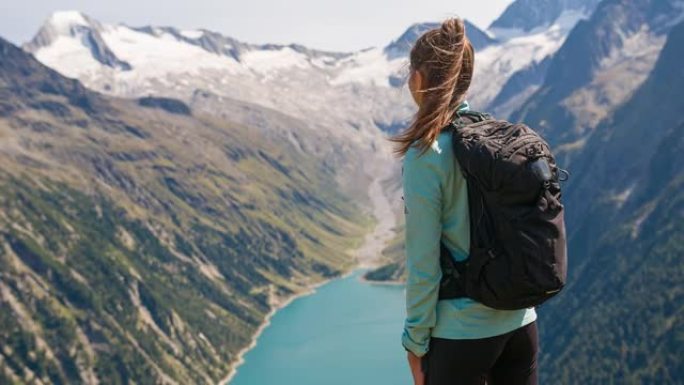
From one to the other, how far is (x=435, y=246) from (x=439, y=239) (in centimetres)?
9

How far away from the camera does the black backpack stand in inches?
314

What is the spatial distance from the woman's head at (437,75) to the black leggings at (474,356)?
7.33 feet

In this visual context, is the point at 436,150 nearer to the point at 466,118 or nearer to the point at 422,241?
the point at 466,118

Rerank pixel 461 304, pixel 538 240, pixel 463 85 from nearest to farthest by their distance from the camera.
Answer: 1. pixel 538 240
2. pixel 461 304
3. pixel 463 85

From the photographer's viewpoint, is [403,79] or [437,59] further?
[403,79]

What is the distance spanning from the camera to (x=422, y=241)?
344 inches

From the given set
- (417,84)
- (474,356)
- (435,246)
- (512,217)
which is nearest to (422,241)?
(435,246)

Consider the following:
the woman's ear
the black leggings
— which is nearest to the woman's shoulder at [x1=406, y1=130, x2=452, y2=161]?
the woman's ear

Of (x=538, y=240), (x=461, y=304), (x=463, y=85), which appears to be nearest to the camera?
(x=538, y=240)

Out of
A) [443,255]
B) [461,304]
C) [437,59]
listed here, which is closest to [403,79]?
[437,59]

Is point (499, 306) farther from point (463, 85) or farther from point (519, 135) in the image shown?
point (463, 85)

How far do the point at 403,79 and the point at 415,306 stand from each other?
9.01 ft

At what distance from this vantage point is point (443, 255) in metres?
8.89

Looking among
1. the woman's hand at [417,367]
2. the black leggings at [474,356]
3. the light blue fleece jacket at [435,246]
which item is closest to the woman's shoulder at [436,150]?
the light blue fleece jacket at [435,246]
